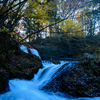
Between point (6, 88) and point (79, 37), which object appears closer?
point (6, 88)

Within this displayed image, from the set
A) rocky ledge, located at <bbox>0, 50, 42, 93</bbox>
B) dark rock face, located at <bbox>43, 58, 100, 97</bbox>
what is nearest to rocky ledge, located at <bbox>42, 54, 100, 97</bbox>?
dark rock face, located at <bbox>43, 58, 100, 97</bbox>

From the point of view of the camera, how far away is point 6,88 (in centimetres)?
510

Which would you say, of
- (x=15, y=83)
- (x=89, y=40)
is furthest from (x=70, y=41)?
(x=15, y=83)

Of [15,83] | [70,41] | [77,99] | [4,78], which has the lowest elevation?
[77,99]

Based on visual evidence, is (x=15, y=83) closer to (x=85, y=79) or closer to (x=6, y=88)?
(x=6, y=88)

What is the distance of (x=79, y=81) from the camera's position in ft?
18.4

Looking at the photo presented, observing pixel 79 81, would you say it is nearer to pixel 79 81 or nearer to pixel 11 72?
pixel 79 81

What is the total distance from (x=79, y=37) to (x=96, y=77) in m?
17.6

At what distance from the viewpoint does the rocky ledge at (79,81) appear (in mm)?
5082

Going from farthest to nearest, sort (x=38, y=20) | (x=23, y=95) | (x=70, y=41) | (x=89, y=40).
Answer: (x=89, y=40), (x=70, y=41), (x=23, y=95), (x=38, y=20)

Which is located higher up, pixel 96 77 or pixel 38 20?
pixel 38 20

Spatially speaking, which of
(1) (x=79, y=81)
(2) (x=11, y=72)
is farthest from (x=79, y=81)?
(2) (x=11, y=72)

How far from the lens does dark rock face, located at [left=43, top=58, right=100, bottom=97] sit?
5.09 m

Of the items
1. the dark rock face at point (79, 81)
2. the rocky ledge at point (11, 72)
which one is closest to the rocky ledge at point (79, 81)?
the dark rock face at point (79, 81)
